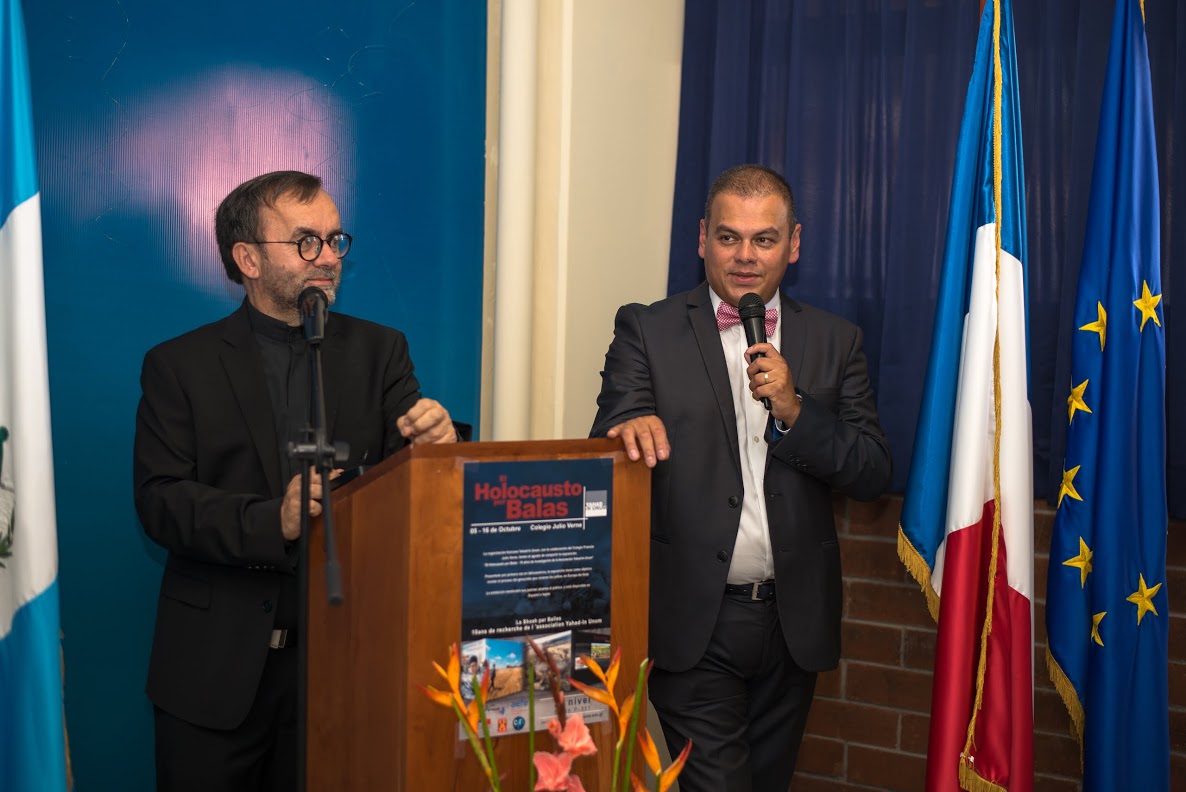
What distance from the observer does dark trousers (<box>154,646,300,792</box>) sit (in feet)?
7.62

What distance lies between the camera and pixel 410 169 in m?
3.36

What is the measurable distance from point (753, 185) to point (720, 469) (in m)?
0.72

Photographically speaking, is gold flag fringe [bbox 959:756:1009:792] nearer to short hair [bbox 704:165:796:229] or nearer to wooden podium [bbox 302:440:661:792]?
wooden podium [bbox 302:440:661:792]

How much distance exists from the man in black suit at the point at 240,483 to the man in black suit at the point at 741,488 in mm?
692

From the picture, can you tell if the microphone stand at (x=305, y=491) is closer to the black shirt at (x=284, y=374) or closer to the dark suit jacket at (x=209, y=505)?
the dark suit jacket at (x=209, y=505)

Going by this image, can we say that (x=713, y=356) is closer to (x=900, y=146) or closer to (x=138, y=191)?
(x=900, y=146)

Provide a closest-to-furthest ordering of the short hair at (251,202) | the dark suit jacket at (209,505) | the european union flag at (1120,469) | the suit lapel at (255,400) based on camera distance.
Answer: the dark suit jacket at (209,505)
the suit lapel at (255,400)
the short hair at (251,202)
the european union flag at (1120,469)

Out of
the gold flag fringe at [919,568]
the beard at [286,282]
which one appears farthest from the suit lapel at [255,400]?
the gold flag fringe at [919,568]

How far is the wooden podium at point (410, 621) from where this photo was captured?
5.61 feet

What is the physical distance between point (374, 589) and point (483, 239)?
199 cm

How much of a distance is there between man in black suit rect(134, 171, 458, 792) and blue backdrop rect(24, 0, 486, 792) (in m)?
0.36

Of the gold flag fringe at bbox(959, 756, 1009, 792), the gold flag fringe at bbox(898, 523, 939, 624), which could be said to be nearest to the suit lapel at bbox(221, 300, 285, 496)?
the gold flag fringe at bbox(898, 523, 939, 624)

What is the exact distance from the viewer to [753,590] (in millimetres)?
2656

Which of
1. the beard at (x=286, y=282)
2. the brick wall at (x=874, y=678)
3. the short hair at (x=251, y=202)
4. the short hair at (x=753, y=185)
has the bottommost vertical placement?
the brick wall at (x=874, y=678)
